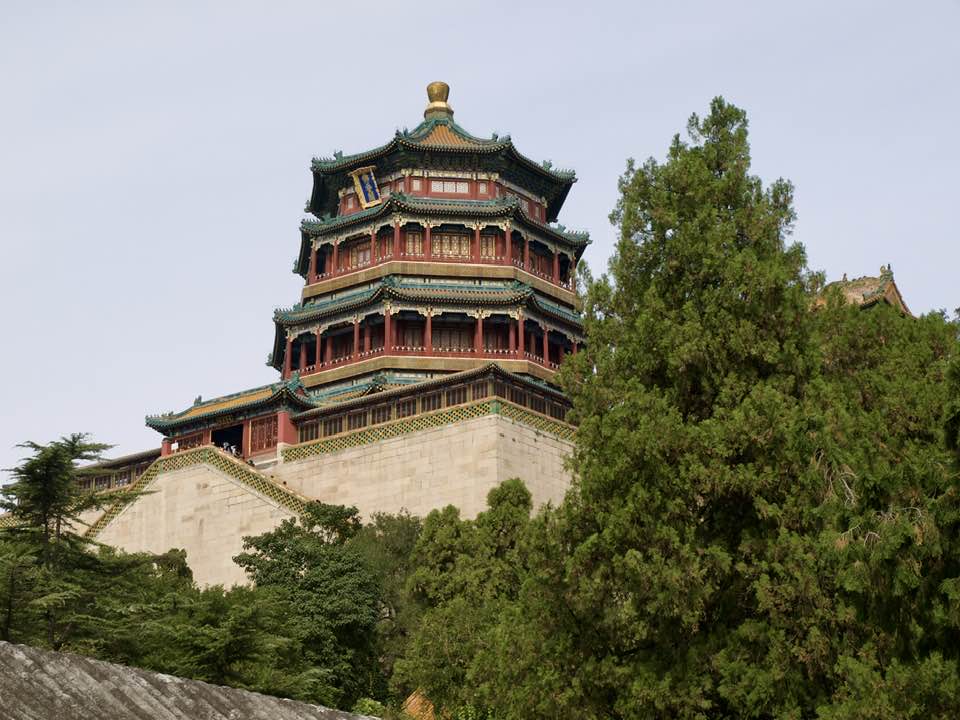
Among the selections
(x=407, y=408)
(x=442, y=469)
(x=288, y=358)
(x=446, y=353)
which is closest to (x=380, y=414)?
(x=407, y=408)

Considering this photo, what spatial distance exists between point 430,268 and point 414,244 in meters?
1.96

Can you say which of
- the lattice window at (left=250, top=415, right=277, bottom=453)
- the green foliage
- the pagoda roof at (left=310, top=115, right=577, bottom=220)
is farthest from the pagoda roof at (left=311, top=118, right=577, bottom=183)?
the green foliage

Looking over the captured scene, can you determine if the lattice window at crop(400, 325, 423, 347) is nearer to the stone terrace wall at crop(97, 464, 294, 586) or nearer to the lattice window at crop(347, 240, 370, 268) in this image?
the lattice window at crop(347, 240, 370, 268)

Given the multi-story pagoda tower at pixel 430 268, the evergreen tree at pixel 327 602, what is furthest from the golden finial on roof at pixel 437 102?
the evergreen tree at pixel 327 602

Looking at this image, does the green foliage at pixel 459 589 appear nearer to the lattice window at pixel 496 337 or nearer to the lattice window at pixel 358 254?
the lattice window at pixel 496 337

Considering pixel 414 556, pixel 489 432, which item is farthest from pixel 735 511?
pixel 489 432

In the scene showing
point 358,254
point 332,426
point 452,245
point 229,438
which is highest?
point 358,254

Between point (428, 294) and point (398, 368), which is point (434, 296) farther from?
point (398, 368)

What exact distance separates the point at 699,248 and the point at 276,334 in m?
43.1

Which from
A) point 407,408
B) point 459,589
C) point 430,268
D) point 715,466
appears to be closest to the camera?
point 715,466

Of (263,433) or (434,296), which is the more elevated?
(434,296)

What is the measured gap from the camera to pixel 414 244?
193 feet

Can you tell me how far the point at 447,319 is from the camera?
56.3m

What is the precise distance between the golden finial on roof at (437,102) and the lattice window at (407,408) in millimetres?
17844
